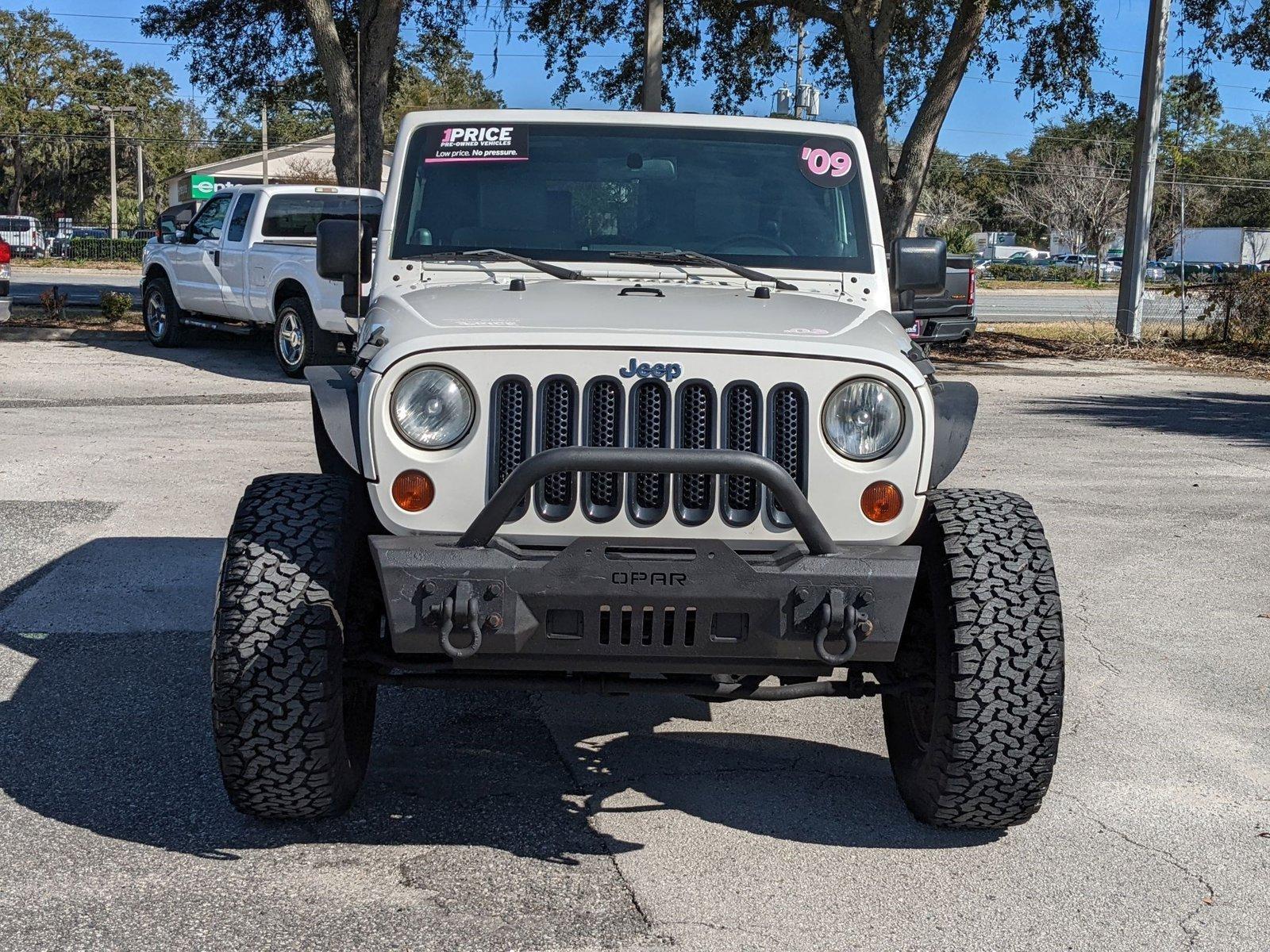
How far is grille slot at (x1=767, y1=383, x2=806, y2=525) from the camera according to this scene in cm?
371

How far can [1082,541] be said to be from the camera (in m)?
8.15

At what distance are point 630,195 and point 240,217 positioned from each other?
11.6 m

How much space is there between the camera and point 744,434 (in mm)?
3729

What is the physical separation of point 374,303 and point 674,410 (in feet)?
4.96

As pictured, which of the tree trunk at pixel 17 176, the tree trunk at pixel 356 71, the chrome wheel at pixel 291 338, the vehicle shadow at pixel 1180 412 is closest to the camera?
the vehicle shadow at pixel 1180 412

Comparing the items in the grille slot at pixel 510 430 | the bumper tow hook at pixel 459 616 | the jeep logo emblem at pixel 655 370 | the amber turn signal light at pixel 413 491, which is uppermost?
the jeep logo emblem at pixel 655 370

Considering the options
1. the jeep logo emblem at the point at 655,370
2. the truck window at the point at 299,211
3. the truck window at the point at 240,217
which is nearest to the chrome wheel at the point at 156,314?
the truck window at the point at 240,217

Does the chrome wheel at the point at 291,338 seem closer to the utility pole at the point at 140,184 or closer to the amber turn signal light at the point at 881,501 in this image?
the amber turn signal light at the point at 881,501

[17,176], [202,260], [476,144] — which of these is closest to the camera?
[476,144]

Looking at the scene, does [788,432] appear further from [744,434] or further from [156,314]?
[156,314]

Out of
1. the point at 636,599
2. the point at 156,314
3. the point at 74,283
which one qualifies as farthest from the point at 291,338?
the point at 74,283

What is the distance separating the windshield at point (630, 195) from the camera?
5094mm

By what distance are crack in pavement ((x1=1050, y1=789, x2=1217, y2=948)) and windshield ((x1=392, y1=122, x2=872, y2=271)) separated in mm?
1925

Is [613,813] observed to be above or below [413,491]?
below
